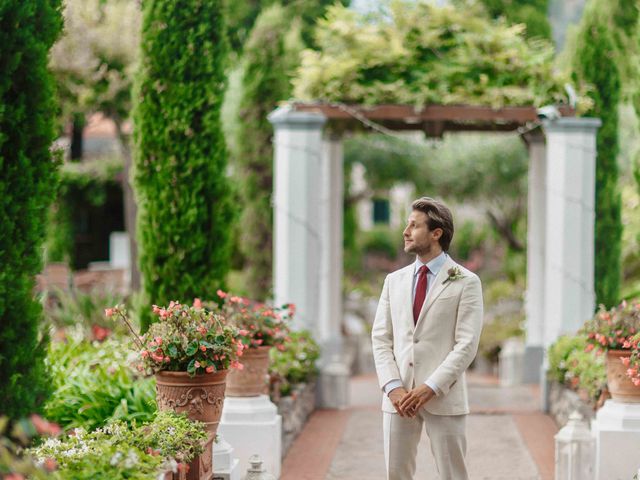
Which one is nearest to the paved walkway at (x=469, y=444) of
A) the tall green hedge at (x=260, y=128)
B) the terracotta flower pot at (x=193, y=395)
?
the terracotta flower pot at (x=193, y=395)

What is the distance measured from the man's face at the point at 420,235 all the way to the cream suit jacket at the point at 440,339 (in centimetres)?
13

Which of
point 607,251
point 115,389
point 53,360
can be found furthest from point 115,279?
point 115,389

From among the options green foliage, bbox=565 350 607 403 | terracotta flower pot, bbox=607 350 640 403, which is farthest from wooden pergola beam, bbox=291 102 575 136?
terracotta flower pot, bbox=607 350 640 403

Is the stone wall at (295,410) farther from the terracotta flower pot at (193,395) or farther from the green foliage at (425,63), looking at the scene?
the green foliage at (425,63)

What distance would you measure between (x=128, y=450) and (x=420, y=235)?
1.74 m

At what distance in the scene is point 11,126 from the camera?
5.36 meters

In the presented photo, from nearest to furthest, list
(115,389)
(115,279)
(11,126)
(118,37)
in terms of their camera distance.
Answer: (11,126)
(115,389)
(118,37)
(115,279)

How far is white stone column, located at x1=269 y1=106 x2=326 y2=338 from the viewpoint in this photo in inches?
386

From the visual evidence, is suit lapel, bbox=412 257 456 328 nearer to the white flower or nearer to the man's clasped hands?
the man's clasped hands

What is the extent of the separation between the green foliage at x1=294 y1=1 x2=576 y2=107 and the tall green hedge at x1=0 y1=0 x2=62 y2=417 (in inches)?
186

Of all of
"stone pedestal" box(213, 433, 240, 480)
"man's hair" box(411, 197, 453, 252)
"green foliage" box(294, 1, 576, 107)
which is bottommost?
"stone pedestal" box(213, 433, 240, 480)

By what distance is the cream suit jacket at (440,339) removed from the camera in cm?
467

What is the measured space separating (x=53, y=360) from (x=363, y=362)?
829cm

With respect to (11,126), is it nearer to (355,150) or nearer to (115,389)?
(115,389)
